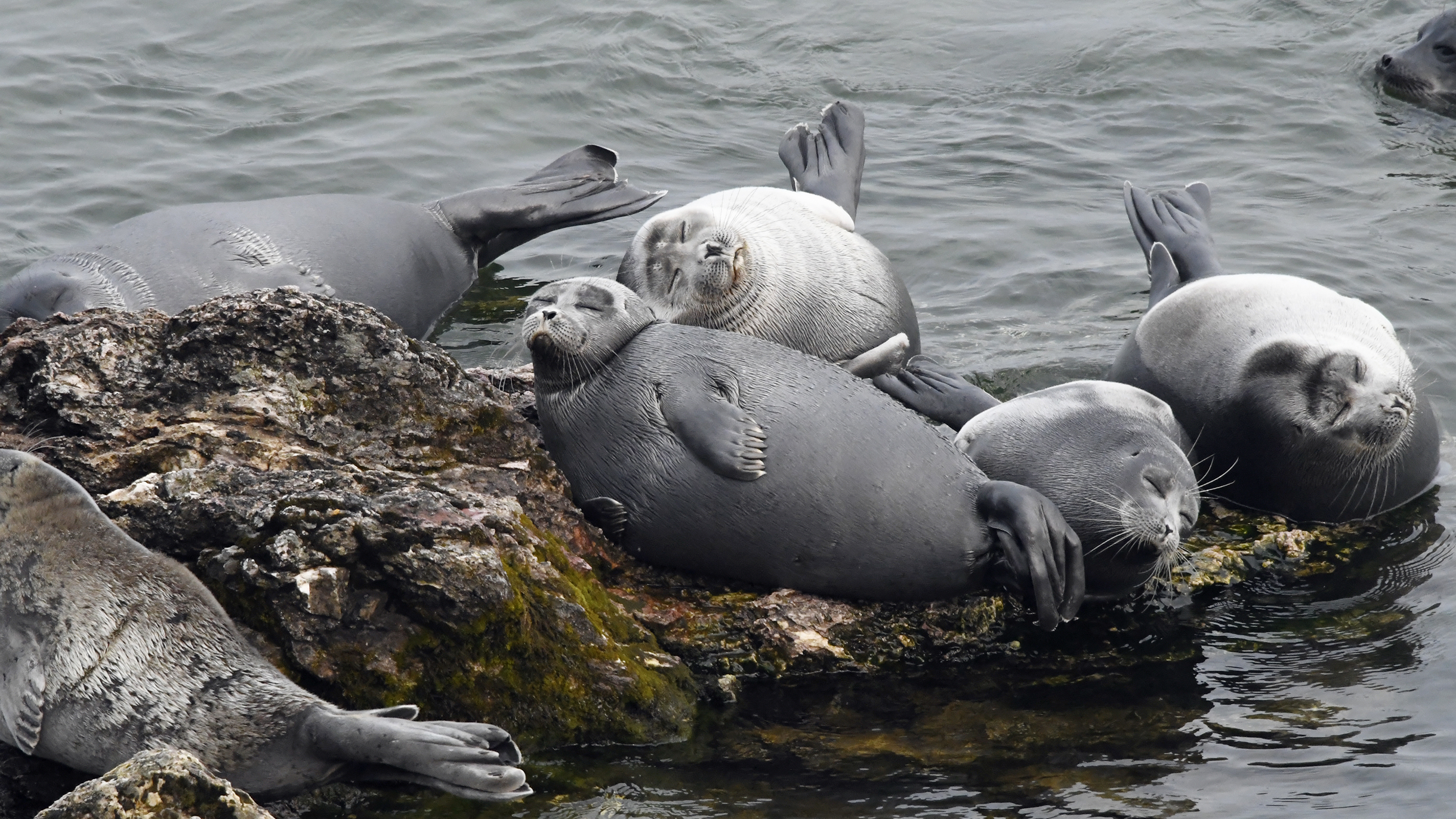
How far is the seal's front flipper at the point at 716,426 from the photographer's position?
462 cm

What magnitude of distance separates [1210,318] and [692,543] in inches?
111

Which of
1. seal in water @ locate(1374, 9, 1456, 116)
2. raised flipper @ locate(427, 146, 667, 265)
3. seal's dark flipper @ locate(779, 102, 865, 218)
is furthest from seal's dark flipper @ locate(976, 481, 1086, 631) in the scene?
seal in water @ locate(1374, 9, 1456, 116)

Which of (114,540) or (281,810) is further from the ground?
(114,540)

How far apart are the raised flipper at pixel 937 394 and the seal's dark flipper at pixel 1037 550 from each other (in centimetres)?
110

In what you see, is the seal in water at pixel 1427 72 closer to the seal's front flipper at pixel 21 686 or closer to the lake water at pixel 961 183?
the lake water at pixel 961 183

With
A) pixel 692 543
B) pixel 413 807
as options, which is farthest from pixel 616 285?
pixel 413 807

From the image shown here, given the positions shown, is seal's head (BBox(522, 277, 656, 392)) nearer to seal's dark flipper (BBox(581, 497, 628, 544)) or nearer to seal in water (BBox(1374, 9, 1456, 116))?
seal's dark flipper (BBox(581, 497, 628, 544))

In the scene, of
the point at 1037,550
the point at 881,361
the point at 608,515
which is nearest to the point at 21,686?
the point at 608,515

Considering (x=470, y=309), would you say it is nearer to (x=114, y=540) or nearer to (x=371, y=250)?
(x=371, y=250)

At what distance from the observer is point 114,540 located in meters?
3.86

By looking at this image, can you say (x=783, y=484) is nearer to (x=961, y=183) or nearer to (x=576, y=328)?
(x=576, y=328)

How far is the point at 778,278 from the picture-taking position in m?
6.52

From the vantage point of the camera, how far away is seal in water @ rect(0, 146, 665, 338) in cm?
648

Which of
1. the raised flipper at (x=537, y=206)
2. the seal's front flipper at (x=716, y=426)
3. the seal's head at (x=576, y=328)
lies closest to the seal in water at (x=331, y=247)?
the raised flipper at (x=537, y=206)
